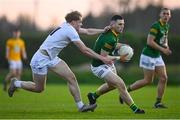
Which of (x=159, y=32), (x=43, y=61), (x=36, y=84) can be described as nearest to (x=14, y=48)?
(x=159, y=32)

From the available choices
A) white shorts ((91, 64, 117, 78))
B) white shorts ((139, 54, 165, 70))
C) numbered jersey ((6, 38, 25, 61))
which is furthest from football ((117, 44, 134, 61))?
numbered jersey ((6, 38, 25, 61))

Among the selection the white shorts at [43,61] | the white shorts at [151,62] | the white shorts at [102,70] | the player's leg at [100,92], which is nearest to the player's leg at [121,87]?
the white shorts at [102,70]

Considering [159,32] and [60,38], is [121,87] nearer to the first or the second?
[60,38]

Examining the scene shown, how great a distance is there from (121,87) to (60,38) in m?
1.66

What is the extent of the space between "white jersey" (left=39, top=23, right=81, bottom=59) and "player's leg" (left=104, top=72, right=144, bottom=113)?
1.08 metres

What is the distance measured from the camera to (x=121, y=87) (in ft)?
51.0

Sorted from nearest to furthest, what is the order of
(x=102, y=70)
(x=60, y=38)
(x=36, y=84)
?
1. (x=60, y=38)
2. (x=102, y=70)
3. (x=36, y=84)

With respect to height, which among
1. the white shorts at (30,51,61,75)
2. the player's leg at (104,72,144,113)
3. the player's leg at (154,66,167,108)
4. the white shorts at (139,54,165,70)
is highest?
the white shorts at (30,51,61,75)

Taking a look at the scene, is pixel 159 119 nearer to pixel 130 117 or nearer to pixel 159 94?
pixel 130 117

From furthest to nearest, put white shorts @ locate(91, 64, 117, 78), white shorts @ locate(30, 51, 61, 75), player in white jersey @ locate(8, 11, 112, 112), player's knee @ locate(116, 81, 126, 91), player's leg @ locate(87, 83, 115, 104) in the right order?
player's leg @ locate(87, 83, 115, 104) → white shorts @ locate(30, 51, 61, 75) → white shorts @ locate(91, 64, 117, 78) → player in white jersey @ locate(8, 11, 112, 112) → player's knee @ locate(116, 81, 126, 91)

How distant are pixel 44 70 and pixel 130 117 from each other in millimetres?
2585

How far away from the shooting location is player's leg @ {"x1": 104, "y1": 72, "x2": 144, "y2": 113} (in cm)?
1538

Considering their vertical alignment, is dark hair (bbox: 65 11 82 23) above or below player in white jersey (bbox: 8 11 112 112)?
above

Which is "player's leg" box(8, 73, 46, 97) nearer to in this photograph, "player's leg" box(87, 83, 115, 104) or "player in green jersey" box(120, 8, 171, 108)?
"player's leg" box(87, 83, 115, 104)
